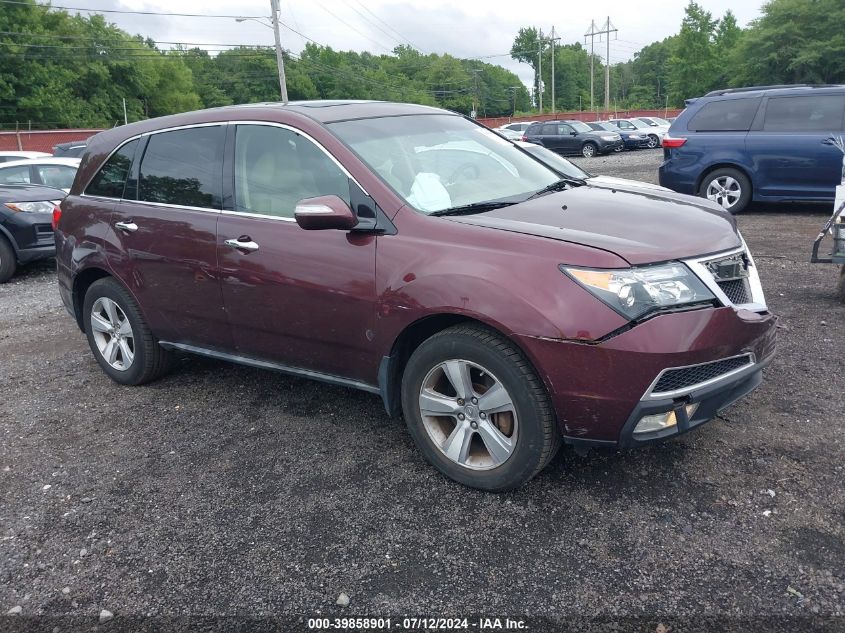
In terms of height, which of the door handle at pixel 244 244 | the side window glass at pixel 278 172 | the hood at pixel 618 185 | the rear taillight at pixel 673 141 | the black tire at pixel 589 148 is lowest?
the door handle at pixel 244 244

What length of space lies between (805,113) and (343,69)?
9482 centimetres

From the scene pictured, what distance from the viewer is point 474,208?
136 inches

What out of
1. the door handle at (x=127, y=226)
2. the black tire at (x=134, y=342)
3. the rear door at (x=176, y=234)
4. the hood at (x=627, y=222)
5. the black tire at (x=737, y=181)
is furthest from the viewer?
the black tire at (x=737, y=181)

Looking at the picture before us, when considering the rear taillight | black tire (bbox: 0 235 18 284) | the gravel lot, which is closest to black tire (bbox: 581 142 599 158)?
the rear taillight

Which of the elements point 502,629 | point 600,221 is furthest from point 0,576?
point 600,221

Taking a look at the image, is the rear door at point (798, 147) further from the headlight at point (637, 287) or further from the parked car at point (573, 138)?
the parked car at point (573, 138)

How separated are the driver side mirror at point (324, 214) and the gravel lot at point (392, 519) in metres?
1.25

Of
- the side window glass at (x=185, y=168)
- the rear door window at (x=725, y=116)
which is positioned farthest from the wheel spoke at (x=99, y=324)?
the rear door window at (x=725, y=116)

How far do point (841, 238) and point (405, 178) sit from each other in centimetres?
367

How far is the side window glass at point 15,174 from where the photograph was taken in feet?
32.8

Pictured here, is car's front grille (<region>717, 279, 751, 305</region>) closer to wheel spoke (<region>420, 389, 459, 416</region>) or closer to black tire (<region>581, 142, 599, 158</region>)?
wheel spoke (<region>420, 389, 459, 416</region>)

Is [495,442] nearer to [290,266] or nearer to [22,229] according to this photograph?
[290,266]

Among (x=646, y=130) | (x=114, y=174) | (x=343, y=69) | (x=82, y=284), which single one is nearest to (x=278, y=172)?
(x=114, y=174)

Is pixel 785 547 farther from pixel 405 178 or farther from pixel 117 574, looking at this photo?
pixel 117 574
